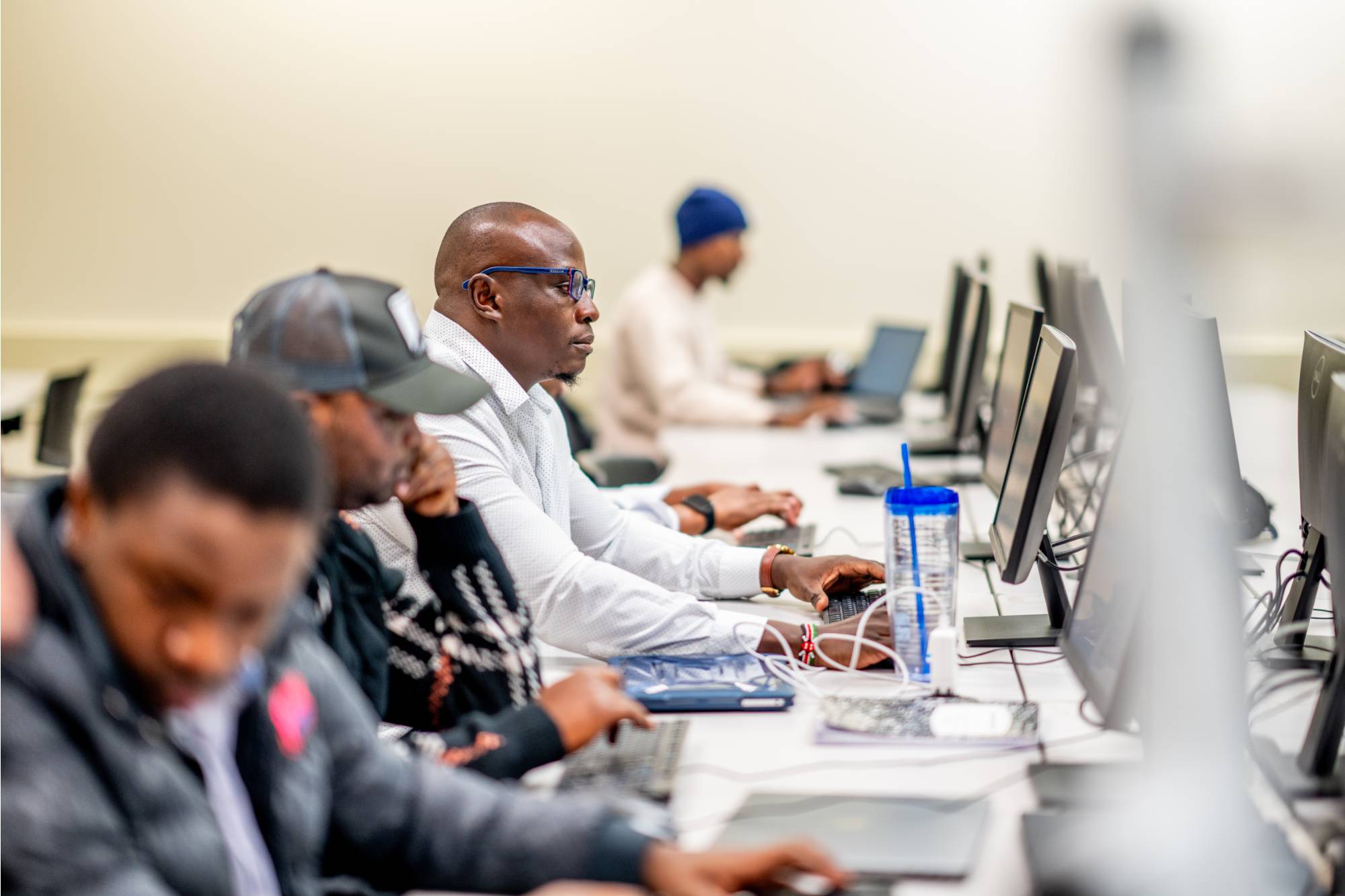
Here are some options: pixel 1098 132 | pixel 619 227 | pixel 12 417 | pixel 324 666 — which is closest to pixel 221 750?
pixel 324 666

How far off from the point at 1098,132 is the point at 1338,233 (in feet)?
0.28

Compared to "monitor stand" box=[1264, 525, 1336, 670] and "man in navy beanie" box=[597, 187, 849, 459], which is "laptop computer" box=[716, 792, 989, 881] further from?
"man in navy beanie" box=[597, 187, 849, 459]

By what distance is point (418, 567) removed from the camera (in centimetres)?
169

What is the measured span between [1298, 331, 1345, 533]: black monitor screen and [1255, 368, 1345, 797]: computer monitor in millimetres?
72

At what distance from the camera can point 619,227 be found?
5.73m

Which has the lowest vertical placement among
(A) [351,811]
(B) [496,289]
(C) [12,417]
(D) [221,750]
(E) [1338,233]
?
(C) [12,417]

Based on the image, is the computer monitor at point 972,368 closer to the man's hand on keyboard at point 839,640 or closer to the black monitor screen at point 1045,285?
the black monitor screen at point 1045,285

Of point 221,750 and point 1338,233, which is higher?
→ point 1338,233

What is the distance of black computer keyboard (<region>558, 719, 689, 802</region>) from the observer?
141 centimetres

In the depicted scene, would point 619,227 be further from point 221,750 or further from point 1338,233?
point 1338,233

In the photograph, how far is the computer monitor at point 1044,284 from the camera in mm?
3816

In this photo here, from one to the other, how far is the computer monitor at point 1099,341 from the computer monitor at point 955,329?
1.62ft

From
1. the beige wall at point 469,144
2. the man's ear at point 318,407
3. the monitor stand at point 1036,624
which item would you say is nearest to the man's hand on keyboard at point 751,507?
the monitor stand at point 1036,624

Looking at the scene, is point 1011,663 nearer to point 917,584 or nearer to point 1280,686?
point 917,584
